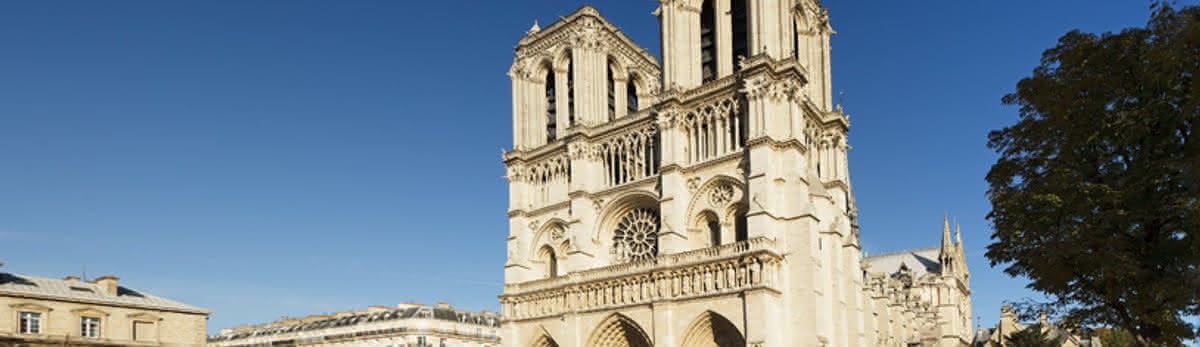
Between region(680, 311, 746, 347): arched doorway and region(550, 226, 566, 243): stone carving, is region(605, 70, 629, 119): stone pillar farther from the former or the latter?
region(680, 311, 746, 347): arched doorway

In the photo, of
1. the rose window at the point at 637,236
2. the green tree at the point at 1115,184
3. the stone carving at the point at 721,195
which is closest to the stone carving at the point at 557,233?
the rose window at the point at 637,236

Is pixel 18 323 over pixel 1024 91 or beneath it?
beneath

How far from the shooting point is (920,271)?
72.9 metres

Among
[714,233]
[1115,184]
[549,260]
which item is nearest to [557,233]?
[549,260]

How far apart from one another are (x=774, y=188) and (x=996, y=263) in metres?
18.3

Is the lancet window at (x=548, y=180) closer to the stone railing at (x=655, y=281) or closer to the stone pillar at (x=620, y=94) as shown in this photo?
the stone railing at (x=655, y=281)

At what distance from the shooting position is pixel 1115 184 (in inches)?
623

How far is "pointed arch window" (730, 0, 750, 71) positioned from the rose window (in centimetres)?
808

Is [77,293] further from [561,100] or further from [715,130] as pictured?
[715,130]

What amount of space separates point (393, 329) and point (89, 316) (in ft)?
93.9

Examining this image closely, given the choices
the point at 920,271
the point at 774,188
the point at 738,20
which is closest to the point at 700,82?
the point at 738,20

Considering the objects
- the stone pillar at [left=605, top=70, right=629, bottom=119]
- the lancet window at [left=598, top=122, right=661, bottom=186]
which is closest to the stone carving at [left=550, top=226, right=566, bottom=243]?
the lancet window at [left=598, top=122, right=661, bottom=186]

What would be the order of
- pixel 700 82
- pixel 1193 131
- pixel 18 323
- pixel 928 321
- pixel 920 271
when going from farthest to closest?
pixel 920 271
pixel 928 321
pixel 700 82
pixel 18 323
pixel 1193 131

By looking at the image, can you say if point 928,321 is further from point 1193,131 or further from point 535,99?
point 1193,131
